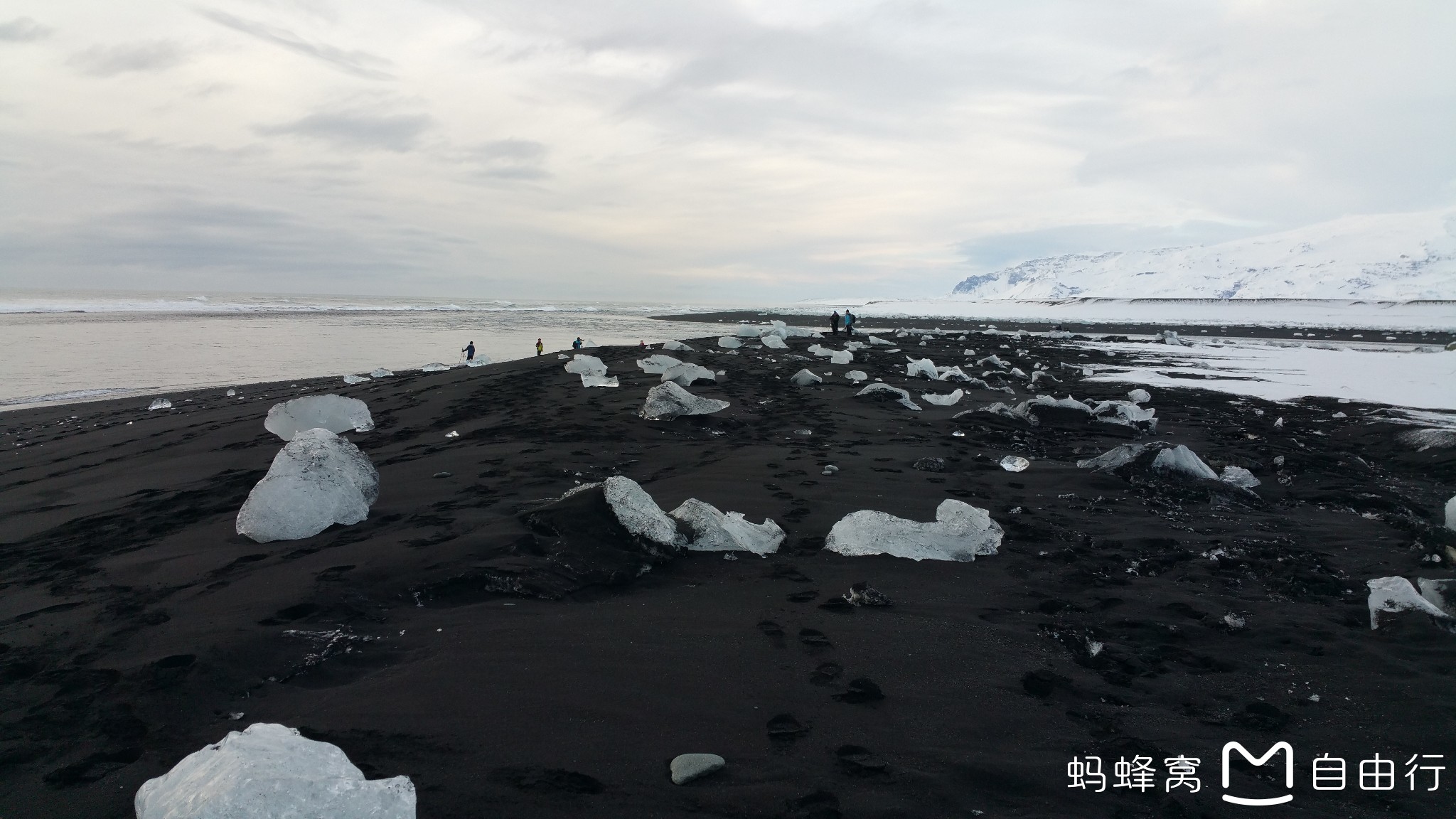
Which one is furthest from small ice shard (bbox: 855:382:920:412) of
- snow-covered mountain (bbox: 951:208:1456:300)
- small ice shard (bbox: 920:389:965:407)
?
snow-covered mountain (bbox: 951:208:1456:300)

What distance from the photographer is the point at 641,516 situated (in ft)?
13.0

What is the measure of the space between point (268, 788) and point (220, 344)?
2612 cm

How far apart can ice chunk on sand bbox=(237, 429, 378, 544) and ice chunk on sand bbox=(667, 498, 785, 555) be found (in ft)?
7.48

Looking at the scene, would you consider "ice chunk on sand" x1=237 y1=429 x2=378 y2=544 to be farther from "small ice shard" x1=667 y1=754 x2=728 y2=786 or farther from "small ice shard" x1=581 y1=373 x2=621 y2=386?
"small ice shard" x1=581 y1=373 x2=621 y2=386

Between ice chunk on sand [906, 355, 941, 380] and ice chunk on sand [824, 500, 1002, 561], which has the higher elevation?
ice chunk on sand [906, 355, 941, 380]

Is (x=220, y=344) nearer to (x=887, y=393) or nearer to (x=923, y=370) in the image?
(x=923, y=370)

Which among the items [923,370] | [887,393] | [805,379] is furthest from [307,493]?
[923,370]

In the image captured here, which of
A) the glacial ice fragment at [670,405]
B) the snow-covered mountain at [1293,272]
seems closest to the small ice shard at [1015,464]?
the glacial ice fragment at [670,405]

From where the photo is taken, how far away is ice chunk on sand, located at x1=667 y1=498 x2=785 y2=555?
402cm

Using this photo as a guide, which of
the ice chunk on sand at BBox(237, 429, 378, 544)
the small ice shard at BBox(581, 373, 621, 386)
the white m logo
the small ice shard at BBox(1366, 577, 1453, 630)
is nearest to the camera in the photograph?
the white m logo

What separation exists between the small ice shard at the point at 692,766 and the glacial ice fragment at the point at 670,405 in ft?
18.4

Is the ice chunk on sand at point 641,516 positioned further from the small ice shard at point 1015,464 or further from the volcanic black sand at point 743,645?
the small ice shard at point 1015,464

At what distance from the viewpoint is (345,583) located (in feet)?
11.3

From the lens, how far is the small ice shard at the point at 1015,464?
5.93m
